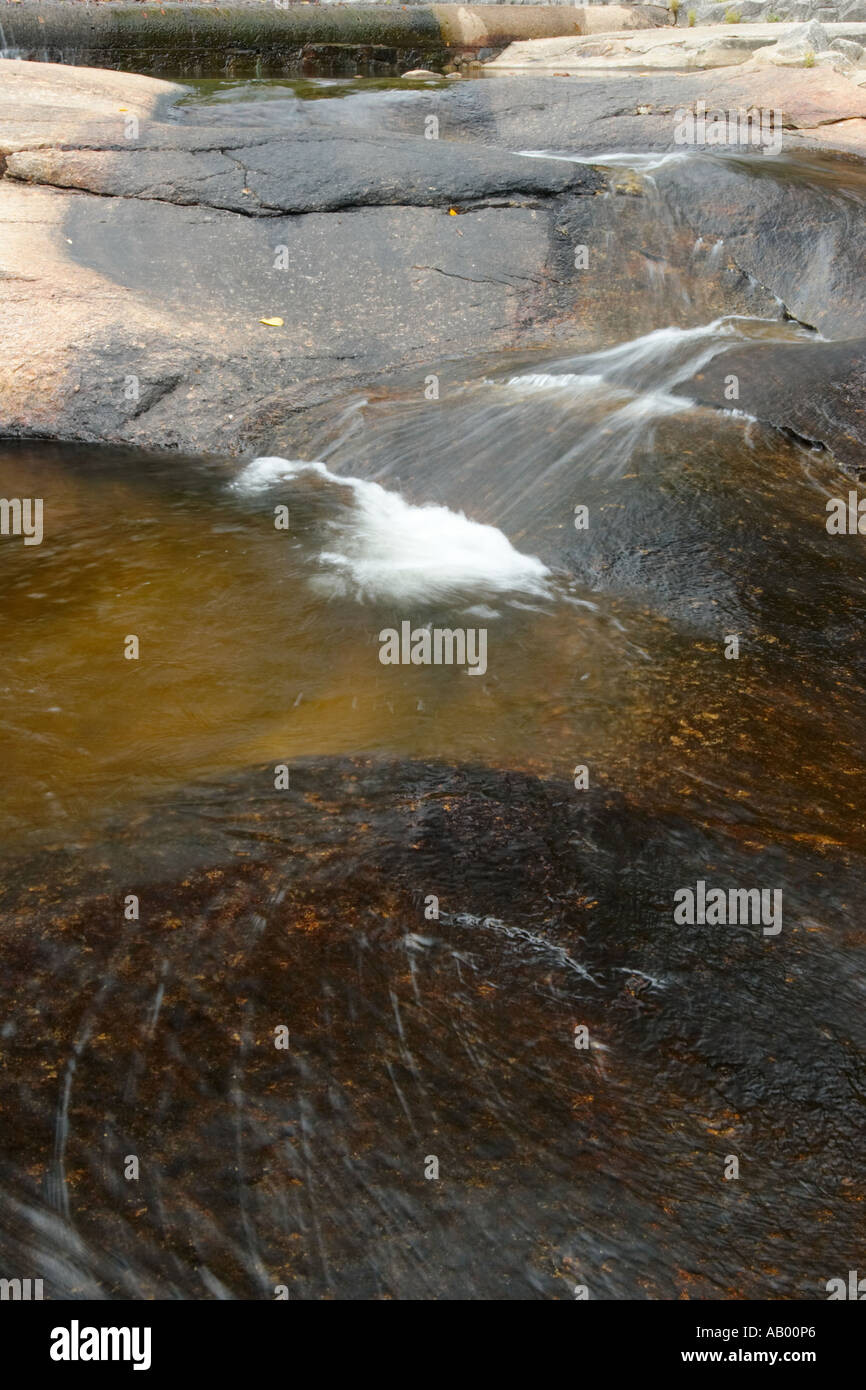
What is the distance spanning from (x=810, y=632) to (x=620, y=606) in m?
0.83

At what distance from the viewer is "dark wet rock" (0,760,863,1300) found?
2.52m

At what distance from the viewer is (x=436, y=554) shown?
6004 millimetres

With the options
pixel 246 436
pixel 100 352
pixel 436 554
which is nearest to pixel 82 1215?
pixel 436 554

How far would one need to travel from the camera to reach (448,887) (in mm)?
3533

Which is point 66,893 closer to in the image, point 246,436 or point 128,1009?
point 128,1009

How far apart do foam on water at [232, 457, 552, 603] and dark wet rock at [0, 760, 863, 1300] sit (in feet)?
6.23

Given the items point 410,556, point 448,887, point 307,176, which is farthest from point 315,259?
point 448,887

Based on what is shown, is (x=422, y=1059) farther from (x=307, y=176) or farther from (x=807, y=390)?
(x=307, y=176)

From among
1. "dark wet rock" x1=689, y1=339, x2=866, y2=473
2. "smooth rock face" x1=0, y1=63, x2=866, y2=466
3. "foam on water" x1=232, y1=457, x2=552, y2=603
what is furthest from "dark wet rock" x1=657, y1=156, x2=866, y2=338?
"foam on water" x1=232, y1=457, x2=552, y2=603

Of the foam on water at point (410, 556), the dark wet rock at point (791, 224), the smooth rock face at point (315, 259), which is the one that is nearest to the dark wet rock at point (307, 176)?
the smooth rock face at point (315, 259)

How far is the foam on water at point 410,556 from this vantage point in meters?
5.62

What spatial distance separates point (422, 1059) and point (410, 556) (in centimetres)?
346

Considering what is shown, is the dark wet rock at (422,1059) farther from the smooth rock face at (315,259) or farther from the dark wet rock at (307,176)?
the dark wet rock at (307,176)
